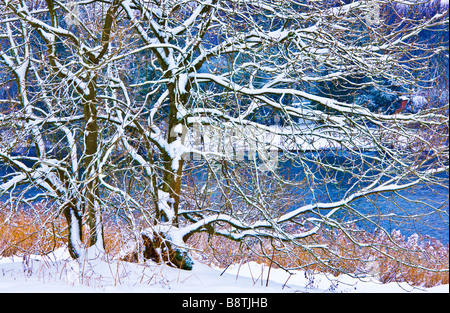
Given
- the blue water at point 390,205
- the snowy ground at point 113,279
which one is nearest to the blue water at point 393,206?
the blue water at point 390,205

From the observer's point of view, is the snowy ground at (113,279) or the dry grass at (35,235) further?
the dry grass at (35,235)

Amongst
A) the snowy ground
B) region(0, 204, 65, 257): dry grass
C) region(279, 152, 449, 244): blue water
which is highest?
region(279, 152, 449, 244): blue water

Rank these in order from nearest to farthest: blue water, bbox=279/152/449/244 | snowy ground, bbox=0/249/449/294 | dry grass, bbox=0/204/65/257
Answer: snowy ground, bbox=0/249/449/294
dry grass, bbox=0/204/65/257
blue water, bbox=279/152/449/244

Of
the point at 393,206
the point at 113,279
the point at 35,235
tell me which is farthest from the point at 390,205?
the point at 113,279

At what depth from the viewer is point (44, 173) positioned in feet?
14.9

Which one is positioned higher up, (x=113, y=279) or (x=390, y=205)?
(x=390, y=205)

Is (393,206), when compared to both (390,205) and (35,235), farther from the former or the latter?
(35,235)

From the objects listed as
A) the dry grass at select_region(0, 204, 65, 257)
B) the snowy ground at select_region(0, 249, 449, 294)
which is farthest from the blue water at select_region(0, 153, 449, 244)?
the snowy ground at select_region(0, 249, 449, 294)

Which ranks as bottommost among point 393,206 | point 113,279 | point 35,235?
point 113,279

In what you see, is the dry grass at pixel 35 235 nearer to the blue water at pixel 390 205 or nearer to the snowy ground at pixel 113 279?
the snowy ground at pixel 113 279

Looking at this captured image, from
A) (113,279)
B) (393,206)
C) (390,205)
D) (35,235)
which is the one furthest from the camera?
(390,205)

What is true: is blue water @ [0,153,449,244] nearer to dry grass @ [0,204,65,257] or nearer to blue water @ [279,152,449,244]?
blue water @ [279,152,449,244]
